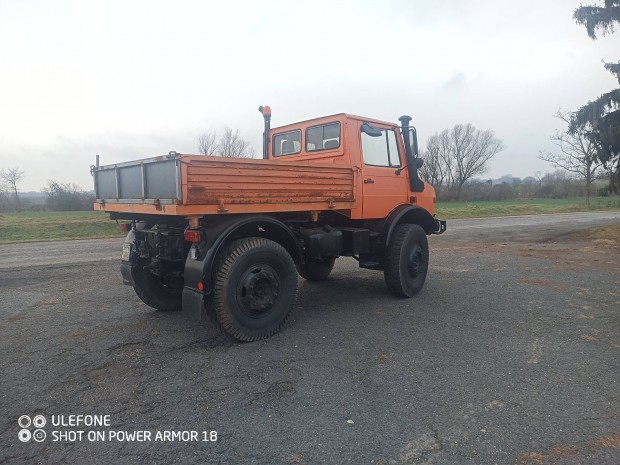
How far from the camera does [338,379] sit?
374 centimetres

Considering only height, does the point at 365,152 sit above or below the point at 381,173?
above

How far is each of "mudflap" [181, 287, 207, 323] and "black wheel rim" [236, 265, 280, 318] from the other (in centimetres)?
40

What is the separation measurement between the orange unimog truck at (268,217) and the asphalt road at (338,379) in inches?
18.1

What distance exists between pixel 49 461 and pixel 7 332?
3155 millimetres

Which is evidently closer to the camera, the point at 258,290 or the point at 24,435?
the point at 24,435

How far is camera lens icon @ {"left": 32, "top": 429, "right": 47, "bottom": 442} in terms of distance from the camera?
2848mm

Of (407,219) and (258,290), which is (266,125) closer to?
(407,219)

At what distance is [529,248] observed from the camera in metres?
12.1

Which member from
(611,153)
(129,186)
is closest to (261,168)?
(129,186)

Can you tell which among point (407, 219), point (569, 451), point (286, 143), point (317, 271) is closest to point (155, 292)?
point (317, 271)

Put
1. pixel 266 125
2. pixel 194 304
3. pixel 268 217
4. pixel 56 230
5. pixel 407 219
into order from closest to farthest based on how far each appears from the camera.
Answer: pixel 194 304
pixel 268 217
pixel 407 219
pixel 266 125
pixel 56 230

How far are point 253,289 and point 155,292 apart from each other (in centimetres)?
178

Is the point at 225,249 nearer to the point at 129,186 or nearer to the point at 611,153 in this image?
the point at 129,186

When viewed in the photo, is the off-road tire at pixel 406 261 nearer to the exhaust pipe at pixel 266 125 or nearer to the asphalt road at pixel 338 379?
the asphalt road at pixel 338 379
